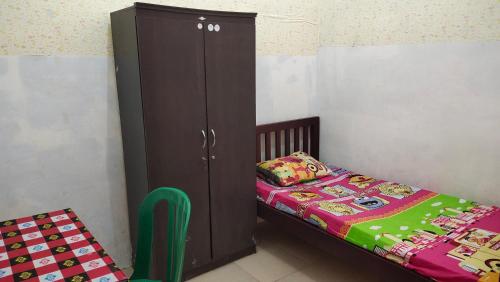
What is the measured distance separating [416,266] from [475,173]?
1128 millimetres

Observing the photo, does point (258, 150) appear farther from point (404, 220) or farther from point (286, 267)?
point (404, 220)

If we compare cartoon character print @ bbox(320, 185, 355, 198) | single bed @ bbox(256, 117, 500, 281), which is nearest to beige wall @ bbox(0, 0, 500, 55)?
single bed @ bbox(256, 117, 500, 281)

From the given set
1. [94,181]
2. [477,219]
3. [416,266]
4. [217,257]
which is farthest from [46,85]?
[477,219]

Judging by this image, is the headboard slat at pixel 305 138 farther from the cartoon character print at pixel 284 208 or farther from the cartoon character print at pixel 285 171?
the cartoon character print at pixel 284 208

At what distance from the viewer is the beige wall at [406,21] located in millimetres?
2512

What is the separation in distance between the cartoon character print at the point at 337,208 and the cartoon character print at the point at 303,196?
0.41ft

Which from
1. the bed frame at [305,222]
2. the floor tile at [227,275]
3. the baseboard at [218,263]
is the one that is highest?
the bed frame at [305,222]

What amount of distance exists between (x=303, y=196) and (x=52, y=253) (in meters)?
1.77

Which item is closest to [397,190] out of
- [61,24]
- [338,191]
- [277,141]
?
[338,191]

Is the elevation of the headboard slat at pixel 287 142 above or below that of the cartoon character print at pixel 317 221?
above

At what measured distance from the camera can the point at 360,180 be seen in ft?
10.3

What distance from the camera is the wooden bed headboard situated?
3277mm

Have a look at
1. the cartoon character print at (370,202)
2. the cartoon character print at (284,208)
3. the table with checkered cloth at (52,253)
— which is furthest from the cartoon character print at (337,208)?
the table with checkered cloth at (52,253)

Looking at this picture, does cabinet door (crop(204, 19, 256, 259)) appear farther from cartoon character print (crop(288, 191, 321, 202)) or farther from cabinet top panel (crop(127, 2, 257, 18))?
cartoon character print (crop(288, 191, 321, 202))
